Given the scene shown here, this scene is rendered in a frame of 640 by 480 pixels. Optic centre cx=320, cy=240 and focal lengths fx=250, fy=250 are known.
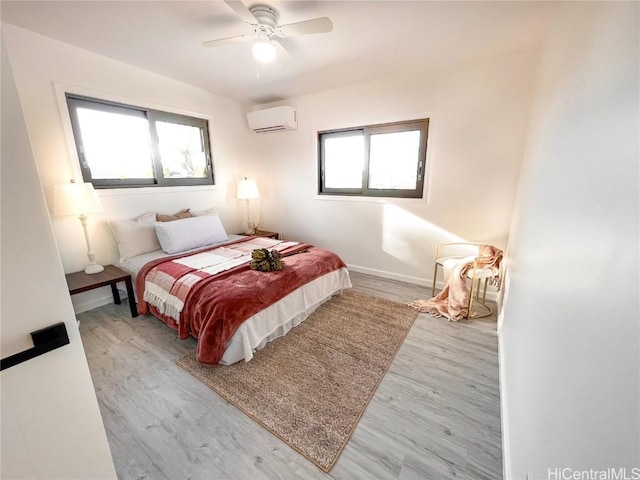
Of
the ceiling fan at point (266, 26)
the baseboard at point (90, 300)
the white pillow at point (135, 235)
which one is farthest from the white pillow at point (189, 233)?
the ceiling fan at point (266, 26)

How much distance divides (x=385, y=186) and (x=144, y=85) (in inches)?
121

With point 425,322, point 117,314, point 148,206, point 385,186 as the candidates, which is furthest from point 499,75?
point 117,314

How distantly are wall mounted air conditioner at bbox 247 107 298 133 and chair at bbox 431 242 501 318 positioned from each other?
2593mm

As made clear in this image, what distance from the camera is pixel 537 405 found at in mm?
868

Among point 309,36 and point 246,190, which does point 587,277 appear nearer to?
point 309,36

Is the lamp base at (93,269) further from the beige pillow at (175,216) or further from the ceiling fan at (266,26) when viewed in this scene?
the ceiling fan at (266,26)

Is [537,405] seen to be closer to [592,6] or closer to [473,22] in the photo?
[592,6]

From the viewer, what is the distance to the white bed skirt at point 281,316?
1.80m

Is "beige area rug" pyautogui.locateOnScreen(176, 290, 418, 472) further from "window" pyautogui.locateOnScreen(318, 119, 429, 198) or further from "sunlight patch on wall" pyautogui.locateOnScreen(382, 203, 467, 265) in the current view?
"window" pyautogui.locateOnScreen(318, 119, 429, 198)

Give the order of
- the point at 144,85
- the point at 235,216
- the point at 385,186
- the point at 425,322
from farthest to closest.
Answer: the point at 235,216, the point at 385,186, the point at 144,85, the point at 425,322

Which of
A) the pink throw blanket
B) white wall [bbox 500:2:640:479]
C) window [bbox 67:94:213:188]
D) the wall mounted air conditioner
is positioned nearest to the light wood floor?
white wall [bbox 500:2:640:479]

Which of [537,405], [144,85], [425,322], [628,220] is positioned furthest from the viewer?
[144,85]

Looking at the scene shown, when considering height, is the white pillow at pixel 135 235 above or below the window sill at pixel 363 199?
below

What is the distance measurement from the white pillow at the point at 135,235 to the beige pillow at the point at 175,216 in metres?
0.08
